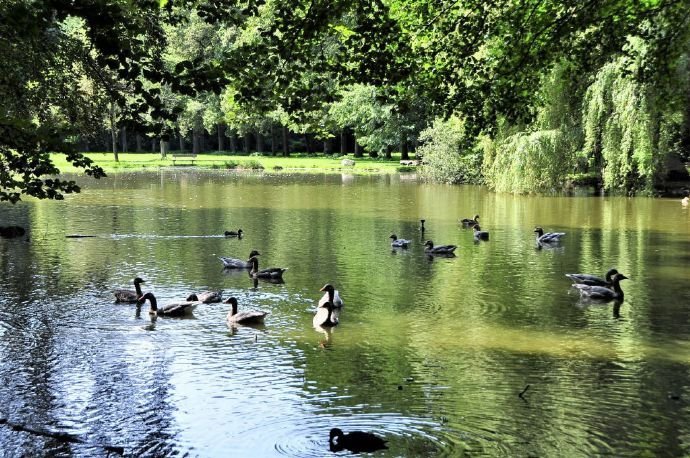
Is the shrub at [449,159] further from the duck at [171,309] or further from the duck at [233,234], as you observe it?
the duck at [171,309]

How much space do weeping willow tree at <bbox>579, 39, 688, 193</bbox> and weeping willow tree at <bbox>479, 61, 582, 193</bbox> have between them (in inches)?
41.4

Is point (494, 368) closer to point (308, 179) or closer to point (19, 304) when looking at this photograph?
point (19, 304)

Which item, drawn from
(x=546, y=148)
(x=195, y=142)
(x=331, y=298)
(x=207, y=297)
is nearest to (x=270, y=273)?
(x=207, y=297)

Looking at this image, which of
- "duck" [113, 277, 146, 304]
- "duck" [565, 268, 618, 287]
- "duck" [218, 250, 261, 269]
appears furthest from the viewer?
"duck" [218, 250, 261, 269]

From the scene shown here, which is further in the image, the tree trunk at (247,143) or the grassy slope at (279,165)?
the tree trunk at (247,143)

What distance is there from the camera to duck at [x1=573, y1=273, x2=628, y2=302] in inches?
612

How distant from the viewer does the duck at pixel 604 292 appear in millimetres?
15555

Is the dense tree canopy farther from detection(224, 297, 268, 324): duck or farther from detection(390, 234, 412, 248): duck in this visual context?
detection(390, 234, 412, 248): duck

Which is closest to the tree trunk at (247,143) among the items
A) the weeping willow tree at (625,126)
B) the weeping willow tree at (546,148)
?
the weeping willow tree at (546,148)

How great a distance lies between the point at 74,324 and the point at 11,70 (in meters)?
3.95

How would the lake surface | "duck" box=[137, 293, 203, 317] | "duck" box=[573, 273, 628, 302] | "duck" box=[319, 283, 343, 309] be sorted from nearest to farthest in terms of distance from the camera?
the lake surface < "duck" box=[137, 293, 203, 317] < "duck" box=[319, 283, 343, 309] < "duck" box=[573, 273, 628, 302]

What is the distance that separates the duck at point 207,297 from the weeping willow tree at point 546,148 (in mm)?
21675

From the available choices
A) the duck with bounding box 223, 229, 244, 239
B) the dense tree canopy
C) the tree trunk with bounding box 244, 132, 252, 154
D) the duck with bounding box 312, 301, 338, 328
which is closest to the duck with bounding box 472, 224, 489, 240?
the duck with bounding box 223, 229, 244, 239

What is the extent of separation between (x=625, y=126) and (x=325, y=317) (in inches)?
858
